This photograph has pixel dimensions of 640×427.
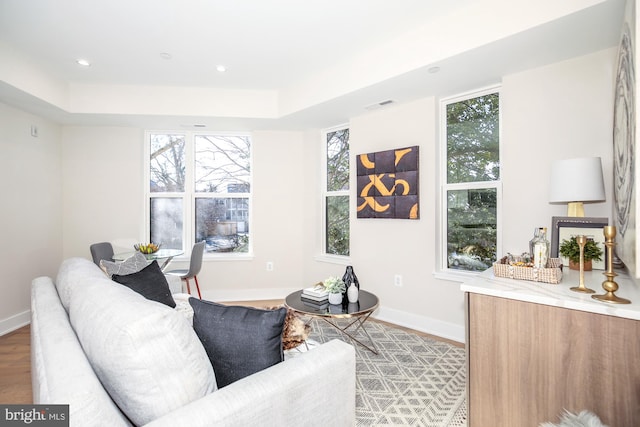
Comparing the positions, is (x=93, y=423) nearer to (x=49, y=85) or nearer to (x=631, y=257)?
(x=631, y=257)

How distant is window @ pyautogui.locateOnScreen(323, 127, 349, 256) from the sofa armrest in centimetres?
293

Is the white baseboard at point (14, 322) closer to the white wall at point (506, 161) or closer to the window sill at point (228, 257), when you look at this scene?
the window sill at point (228, 257)

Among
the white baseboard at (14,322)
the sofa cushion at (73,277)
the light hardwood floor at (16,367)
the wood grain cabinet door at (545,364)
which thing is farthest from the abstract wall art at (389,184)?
the white baseboard at (14,322)

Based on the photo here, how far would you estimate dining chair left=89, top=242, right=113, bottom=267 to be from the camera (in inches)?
135

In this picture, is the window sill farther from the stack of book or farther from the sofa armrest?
the sofa armrest

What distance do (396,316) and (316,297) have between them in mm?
1328

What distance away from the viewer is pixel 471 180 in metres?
3.17

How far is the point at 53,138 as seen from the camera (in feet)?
13.3

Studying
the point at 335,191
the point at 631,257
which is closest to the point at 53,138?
the point at 335,191

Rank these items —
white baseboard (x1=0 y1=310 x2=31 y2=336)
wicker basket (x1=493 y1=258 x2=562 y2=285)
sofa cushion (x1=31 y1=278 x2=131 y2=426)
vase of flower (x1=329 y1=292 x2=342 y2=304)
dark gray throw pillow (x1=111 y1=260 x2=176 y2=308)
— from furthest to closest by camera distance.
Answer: white baseboard (x1=0 y1=310 x2=31 y2=336)
vase of flower (x1=329 y1=292 x2=342 y2=304)
dark gray throw pillow (x1=111 y1=260 x2=176 y2=308)
wicker basket (x1=493 y1=258 x2=562 y2=285)
sofa cushion (x1=31 y1=278 x2=131 y2=426)

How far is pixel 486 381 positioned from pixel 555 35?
87.7 inches

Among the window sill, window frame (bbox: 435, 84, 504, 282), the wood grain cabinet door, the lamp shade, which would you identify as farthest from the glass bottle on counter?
the window sill

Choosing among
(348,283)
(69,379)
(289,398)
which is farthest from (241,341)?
(348,283)

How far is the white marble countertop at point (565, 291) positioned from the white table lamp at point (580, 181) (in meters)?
0.46
